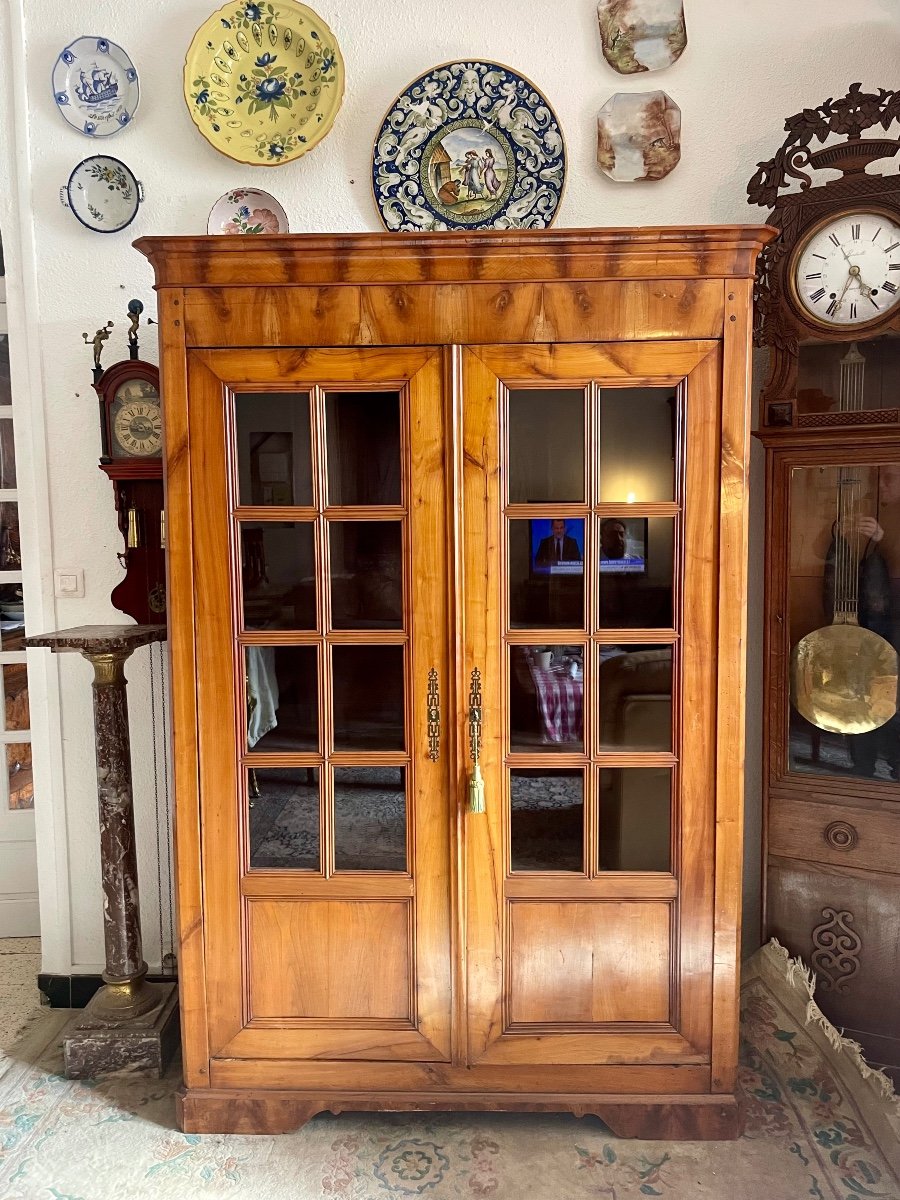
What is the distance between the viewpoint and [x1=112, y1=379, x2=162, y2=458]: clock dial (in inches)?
86.6

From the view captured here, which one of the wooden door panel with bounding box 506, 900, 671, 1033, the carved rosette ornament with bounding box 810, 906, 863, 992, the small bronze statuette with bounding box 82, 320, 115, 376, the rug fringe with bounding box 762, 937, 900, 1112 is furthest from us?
the small bronze statuette with bounding box 82, 320, 115, 376

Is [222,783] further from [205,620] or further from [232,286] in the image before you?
[232,286]

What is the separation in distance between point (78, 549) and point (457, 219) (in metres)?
1.41

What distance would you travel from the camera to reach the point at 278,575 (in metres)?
1.78

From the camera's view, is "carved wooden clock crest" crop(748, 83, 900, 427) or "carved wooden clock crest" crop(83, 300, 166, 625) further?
"carved wooden clock crest" crop(83, 300, 166, 625)

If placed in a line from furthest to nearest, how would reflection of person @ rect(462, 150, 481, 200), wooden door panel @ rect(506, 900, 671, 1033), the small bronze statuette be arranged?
1. reflection of person @ rect(462, 150, 481, 200)
2. the small bronze statuette
3. wooden door panel @ rect(506, 900, 671, 1033)

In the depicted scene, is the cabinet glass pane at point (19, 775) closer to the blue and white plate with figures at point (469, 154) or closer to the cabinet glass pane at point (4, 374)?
the cabinet glass pane at point (4, 374)

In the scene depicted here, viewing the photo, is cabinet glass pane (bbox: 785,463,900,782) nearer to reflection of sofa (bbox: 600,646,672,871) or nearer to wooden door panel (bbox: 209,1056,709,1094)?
reflection of sofa (bbox: 600,646,672,871)

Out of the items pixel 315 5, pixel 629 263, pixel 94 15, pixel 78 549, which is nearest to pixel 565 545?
pixel 629 263

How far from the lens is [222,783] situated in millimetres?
1819

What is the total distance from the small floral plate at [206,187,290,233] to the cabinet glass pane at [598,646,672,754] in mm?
1485

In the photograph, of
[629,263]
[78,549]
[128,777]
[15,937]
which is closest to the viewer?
[629,263]

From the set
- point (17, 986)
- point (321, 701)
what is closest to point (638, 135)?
point (321, 701)

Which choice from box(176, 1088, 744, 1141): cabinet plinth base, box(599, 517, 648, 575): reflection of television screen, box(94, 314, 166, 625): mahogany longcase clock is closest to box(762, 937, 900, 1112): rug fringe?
box(176, 1088, 744, 1141): cabinet plinth base
